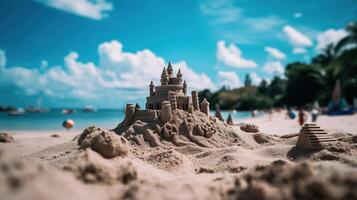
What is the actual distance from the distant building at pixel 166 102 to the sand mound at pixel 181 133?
343 millimetres

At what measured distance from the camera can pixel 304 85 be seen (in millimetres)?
50906

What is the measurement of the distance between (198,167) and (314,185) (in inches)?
191

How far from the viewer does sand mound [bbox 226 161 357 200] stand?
4.04m

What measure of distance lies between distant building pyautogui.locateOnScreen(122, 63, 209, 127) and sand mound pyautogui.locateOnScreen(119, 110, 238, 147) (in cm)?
34

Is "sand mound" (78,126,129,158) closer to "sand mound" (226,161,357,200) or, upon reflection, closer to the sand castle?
"sand mound" (226,161,357,200)

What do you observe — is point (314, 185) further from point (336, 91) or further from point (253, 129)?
point (336, 91)

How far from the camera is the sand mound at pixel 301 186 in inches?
159

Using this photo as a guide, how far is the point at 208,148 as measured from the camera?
11.0m

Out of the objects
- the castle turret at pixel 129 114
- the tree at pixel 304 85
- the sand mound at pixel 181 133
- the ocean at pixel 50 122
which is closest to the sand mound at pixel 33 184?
the sand mound at pixel 181 133

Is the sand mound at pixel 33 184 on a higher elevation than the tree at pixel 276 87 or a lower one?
lower

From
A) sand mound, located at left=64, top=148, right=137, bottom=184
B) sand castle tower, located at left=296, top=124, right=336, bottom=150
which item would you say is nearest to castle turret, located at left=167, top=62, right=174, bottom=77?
sand castle tower, located at left=296, top=124, right=336, bottom=150

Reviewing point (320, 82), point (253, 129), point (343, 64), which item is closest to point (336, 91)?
point (343, 64)

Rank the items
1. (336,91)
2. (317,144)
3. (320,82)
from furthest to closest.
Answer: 1. (320,82)
2. (336,91)
3. (317,144)

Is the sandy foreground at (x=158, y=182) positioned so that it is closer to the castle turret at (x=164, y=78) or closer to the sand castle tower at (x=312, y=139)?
the sand castle tower at (x=312, y=139)
